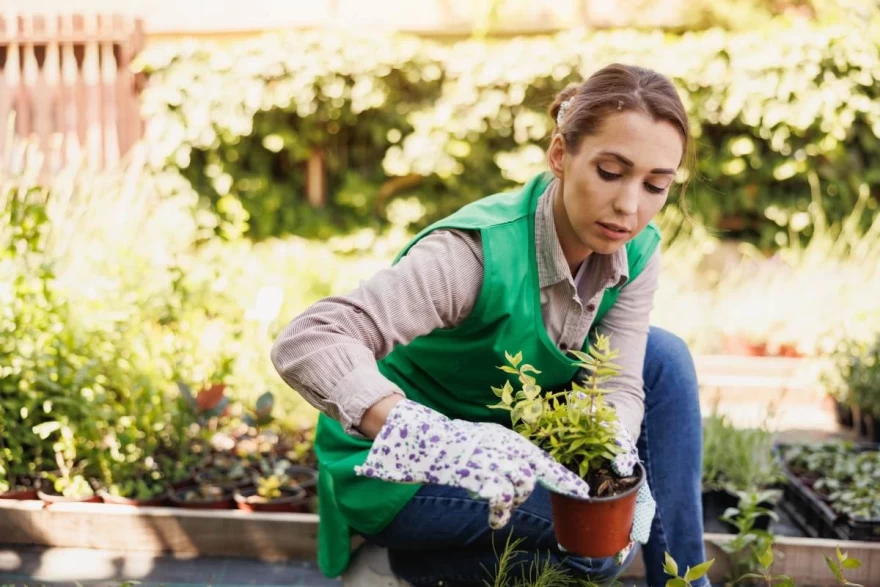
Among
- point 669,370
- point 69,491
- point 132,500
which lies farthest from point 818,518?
point 69,491

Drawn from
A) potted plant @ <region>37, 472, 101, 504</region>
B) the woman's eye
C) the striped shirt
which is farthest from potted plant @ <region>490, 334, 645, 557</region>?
potted plant @ <region>37, 472, 101, 504</region>

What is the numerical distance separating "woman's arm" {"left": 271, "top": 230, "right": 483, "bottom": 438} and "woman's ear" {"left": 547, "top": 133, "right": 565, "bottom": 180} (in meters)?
0.23

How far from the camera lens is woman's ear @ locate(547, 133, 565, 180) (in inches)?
67.2

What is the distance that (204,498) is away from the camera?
255 centimetres

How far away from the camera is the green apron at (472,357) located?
5.49ft

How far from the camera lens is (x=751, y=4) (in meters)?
7.30

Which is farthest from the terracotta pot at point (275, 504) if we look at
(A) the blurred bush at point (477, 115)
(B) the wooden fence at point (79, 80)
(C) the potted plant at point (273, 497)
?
(B) the wooden fence at point (79, 80)

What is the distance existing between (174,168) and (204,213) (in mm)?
430

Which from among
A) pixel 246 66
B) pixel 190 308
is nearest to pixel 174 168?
pixel 246 66

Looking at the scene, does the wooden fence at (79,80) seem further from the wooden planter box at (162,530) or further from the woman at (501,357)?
the woman at (501,357)

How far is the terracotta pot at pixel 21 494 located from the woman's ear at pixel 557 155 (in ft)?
5.85

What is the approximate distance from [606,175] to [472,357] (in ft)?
1.50

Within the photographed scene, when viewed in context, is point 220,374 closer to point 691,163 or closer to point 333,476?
point 333,476

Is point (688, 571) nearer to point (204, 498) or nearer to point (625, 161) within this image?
point (625, 161)
